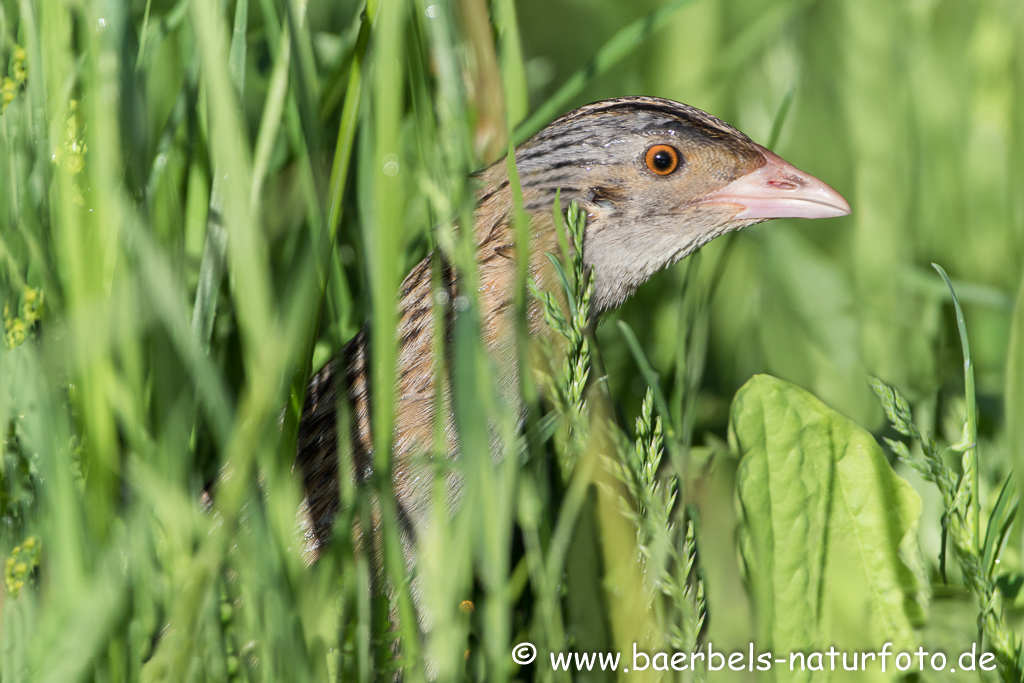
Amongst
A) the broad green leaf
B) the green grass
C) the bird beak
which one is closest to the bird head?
the bird beak

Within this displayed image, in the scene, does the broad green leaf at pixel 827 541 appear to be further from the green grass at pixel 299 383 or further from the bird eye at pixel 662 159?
the bird eye at pixel 662 159

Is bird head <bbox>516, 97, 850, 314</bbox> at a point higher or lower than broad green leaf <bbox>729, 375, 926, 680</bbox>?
higher

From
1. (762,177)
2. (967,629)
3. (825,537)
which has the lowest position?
(967,629)

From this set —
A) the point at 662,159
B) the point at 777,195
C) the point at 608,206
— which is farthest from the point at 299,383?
the point at 777,195

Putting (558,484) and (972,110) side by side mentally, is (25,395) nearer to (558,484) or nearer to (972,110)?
(558,484)

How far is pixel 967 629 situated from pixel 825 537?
0.83 feet

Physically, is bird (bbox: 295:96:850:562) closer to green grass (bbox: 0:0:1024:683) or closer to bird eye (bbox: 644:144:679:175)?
bird eye (bbox: 644:144:679:175)

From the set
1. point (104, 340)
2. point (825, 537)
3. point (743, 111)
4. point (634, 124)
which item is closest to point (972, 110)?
point (743, 111)

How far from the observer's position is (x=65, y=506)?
3.24 ft

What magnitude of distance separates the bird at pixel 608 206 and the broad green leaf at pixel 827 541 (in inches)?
15.2

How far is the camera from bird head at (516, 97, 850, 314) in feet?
4.96

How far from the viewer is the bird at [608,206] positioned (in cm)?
141

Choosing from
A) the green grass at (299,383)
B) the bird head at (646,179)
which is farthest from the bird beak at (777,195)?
the green grass at (299,383)

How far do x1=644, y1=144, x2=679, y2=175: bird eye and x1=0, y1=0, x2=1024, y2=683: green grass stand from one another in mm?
199
